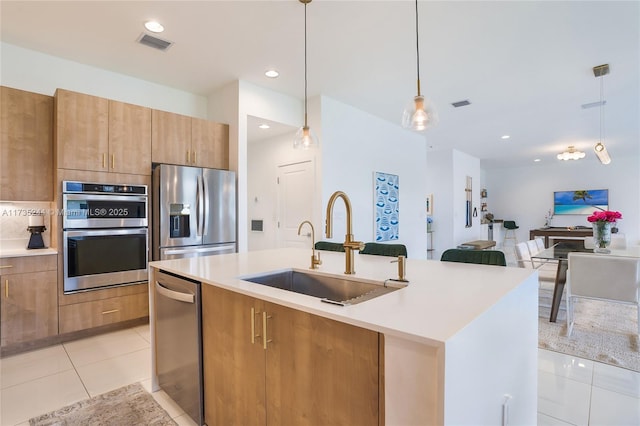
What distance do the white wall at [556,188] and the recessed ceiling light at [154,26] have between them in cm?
1145

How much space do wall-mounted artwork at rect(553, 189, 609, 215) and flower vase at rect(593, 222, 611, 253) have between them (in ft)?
24.2

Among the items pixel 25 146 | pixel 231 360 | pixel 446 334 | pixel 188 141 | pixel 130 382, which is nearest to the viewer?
pixel 446 334

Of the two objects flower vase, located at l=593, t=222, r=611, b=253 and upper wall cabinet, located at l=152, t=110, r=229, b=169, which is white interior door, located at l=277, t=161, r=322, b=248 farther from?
flower vase, located at l=593, t=222, r=611, b=253

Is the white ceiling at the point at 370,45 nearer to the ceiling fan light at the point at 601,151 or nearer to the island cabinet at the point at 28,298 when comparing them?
the ceiling fan light at the point at 601,151

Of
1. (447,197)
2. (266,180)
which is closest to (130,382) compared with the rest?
(266,180)

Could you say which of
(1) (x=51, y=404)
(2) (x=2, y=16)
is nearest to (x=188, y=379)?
(1) (x=51, y=404)

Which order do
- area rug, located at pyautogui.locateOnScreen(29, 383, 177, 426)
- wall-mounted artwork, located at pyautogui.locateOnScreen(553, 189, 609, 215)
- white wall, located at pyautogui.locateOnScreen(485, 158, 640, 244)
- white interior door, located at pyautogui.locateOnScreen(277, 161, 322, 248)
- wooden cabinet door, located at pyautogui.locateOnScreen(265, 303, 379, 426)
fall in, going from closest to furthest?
1. wooden cabinet door, located at pyautogui.locateOnScreen(265, 303, 379, 426)
2. area rug, located at pyautogui.locateOnScreen(29, 383, 177, 426)
3. white interior door, located at pyautogui.locateOnScreen(277, 161, 322, 248)
4. white wall, located at pyautogui.locateOnScreen(485, 158, 640, 244)
5. wall-mounted artwork, located at pyautogui.locateOnScreen(553, 189, 609, 215)

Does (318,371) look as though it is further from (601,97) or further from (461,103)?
(601,97)

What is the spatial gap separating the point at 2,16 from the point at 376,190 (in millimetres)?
4491

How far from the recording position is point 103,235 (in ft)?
10.00

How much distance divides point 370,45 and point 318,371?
9.55 ft

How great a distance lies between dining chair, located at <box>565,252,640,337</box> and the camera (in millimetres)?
2815

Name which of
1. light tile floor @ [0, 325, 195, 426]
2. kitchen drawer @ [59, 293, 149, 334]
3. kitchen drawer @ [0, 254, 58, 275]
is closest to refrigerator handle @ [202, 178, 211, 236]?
kitchen drawer @ [59, 293, 149, 334]

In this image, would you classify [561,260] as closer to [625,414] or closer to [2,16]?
[625,414]
